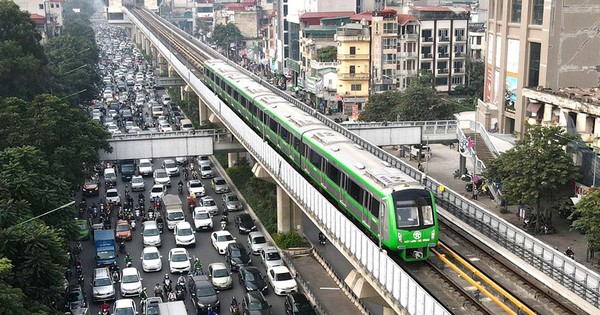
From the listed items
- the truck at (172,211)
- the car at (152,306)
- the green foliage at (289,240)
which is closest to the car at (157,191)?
the truck at (172,211)

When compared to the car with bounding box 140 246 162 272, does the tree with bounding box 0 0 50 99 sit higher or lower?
higher

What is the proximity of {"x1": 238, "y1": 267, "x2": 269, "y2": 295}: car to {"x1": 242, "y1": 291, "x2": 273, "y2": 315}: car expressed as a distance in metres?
2.25

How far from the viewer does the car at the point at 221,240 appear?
4281 cm

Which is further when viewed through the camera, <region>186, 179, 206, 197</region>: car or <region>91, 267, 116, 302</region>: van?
<region>186, 179, 206, 197</region>: car

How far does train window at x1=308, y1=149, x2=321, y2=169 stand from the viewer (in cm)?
3533

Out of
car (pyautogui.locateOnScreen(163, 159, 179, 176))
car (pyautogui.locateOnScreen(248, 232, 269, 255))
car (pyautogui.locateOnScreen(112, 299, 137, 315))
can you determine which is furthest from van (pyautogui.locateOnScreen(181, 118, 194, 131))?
car (pyautogui.locateOnScreen(112, 299, 137, 315))

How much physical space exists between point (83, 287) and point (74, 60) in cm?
5046

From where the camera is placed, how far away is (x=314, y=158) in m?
36.2

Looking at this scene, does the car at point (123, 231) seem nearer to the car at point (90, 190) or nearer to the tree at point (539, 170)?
the car at point (90, 190)

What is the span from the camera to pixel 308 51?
94.4 meters

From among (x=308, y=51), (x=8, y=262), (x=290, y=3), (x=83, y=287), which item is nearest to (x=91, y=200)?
(x=83, y=287)

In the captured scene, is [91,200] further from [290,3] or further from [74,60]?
[290,3]

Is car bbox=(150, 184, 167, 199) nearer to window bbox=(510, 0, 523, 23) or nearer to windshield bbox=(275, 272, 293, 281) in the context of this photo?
windshield bbox=(275, 272, 293, 281)

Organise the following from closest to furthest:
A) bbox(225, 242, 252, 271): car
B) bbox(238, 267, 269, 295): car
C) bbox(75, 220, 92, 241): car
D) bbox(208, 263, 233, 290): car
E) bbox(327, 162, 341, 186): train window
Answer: bbox(327, 162, 341, 186): train window
bbox(238, 267, 269, 295): car
bbox(208, 263, 233, 290): car
bbox(225, 242, 252, 271): car
bbox(75, 220, 92, 241): car
